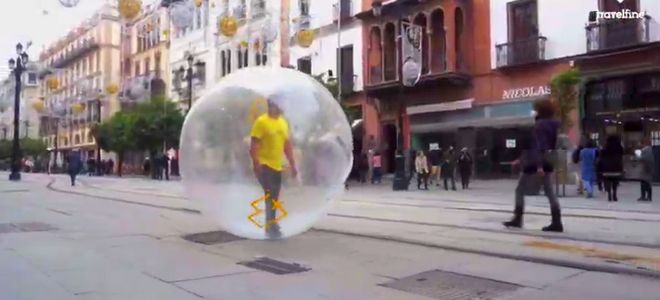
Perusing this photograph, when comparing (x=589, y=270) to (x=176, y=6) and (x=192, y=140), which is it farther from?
(x=176, y=6)

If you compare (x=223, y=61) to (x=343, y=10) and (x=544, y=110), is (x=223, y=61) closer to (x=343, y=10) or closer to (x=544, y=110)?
(x=343, y=10)

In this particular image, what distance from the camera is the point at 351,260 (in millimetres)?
6266

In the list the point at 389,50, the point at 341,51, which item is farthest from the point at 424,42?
the point at 341,51

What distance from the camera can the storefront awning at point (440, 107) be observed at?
83.5 ft

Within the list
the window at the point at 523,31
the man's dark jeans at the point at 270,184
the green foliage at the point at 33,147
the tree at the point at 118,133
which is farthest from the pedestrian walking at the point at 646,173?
the green foliage at the point at 33,147

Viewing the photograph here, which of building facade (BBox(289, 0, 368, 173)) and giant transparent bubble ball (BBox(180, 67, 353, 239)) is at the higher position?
building facade (BBox(289, 0, 368, 173))

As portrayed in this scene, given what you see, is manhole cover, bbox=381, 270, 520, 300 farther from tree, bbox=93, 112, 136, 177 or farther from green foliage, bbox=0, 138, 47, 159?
green foliage, bbox=0, 138, 47, 159

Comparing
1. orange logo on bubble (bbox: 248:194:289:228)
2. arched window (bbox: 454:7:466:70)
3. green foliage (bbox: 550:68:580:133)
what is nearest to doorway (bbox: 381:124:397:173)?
arched window (bbox: 454:7:466:70)

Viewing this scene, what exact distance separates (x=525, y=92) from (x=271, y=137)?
19316mm

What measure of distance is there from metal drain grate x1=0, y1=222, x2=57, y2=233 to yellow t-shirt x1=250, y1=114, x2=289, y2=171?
4.77 m

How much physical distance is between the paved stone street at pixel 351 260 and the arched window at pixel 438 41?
16.9 meters

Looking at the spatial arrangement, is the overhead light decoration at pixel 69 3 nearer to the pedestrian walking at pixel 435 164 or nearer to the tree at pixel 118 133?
the pedestrian walking at pixel 435 164

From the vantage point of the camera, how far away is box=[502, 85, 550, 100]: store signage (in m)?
22.7

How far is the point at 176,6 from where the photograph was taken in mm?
32062
